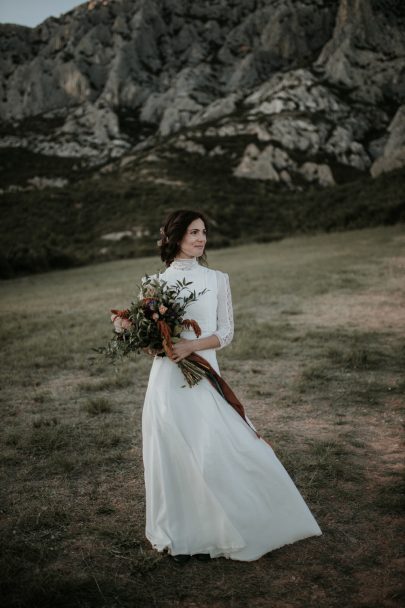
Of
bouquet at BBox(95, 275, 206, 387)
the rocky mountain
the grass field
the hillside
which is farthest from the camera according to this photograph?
the rocky mountain

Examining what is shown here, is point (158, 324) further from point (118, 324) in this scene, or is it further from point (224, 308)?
point (224, 308)

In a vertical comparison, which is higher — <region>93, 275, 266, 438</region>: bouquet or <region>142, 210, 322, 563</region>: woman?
<region>93, 275, 266, 438</region>: bouquet

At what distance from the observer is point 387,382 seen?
24.8 ft

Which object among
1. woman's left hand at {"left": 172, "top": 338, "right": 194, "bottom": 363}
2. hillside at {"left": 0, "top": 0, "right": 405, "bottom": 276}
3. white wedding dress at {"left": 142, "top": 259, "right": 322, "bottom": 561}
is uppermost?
hillside at {"left": 0, "top": 0, "right": 405, "bottom": 276}

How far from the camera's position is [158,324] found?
336 centimetres

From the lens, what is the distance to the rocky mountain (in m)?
76.4

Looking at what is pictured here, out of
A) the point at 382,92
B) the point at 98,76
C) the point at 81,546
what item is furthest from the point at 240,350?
the point at 98,76

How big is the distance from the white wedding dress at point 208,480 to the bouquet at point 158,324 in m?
0.14

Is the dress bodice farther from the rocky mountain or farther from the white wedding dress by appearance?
the rocky mountain

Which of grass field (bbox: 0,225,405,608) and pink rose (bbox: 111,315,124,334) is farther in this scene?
pink rose (bbox: 111,315,124,334)

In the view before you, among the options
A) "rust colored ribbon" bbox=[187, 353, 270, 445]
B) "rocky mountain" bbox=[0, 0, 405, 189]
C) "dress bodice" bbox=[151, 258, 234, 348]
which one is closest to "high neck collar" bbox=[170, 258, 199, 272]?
"dress bodice" bbox=[151, 258, 234, 348]

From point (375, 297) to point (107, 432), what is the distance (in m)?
11.4

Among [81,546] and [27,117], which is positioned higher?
[27,117]

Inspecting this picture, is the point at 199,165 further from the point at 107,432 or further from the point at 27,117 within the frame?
the point at 27,117
